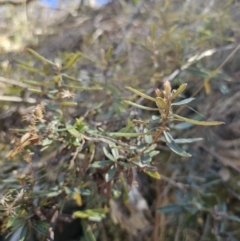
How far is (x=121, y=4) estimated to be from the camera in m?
1.45

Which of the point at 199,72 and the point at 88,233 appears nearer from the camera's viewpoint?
the point at 88,233

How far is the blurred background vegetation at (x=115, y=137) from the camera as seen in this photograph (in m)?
0.66

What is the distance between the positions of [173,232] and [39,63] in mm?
622

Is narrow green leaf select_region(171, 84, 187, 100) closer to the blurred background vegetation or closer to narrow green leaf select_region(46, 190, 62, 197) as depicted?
the blurred background vegetation

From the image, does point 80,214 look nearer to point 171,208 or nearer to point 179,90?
point 171,208

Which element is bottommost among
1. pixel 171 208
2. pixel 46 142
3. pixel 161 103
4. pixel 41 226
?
pixel 171 208

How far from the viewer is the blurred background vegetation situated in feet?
2.17

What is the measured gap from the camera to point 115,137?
2.22 ft

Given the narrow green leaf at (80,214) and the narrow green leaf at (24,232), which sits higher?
the narrow green leaf at (24,232)

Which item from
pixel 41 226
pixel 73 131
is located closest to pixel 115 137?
pixel 73 131

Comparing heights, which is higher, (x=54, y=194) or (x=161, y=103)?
(x=161, y=103)

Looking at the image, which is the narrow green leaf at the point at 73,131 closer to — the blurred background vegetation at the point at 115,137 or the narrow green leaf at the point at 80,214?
the blurred background vegetation at the point at 115,137

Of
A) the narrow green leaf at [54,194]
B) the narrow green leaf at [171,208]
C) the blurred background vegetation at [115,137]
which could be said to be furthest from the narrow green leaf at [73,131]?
the narrow green leaf at [171,208]

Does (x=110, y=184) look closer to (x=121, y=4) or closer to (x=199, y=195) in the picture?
(x=199, y=195)
